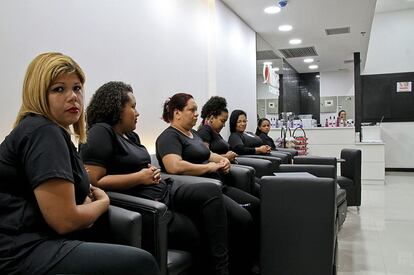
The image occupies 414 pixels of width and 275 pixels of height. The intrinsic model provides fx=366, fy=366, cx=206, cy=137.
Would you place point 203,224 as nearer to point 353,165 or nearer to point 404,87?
point 353,165

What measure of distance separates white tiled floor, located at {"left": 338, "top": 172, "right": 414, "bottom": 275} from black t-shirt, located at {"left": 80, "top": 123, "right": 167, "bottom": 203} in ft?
5.47

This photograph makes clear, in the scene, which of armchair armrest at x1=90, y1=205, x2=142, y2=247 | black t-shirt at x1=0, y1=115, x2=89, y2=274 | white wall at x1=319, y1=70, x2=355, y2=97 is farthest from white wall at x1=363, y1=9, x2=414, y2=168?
black t-shirt at x1=0, y1=115, x2=89, y2=274

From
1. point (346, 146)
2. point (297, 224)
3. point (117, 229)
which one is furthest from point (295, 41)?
point (117, 229)

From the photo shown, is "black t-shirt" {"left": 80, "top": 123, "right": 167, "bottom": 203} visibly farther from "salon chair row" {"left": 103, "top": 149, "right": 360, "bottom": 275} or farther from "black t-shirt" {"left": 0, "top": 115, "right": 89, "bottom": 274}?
"black t-shirt" {"left": 0, "top": 115, "right": 89, "bottom": 274}

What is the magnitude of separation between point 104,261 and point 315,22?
17.8 feet

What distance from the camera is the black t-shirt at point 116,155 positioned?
1943mm

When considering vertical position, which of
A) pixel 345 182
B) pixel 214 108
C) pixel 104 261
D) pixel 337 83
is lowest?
pixel 345 182

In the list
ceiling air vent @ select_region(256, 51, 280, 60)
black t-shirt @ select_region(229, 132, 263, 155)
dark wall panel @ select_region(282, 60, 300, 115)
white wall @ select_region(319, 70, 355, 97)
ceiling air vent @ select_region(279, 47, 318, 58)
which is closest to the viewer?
black t-shirt @ select_region(229, 132, 263, 155)

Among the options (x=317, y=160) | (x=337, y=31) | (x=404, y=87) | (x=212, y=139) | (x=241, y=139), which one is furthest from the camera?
(x=404, y=87)

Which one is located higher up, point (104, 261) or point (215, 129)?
point (215, 129)

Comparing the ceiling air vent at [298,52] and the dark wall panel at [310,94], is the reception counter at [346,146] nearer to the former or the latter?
the ceiling air vent at [298,52]

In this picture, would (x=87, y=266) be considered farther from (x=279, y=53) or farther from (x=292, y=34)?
(x=279, y=53)

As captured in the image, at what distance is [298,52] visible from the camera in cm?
795

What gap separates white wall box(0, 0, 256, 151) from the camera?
205 cm
